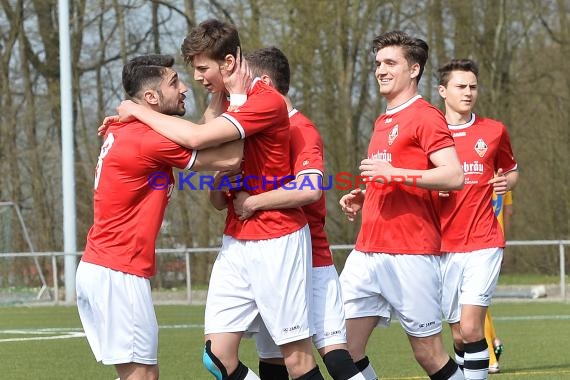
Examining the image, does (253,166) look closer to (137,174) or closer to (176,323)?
(137,174)

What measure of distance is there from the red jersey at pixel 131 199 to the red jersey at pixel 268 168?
399 millimetres

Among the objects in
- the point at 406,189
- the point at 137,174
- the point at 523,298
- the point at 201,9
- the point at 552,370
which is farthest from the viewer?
the point at 201,9

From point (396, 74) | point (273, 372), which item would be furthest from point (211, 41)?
point (273, 372)

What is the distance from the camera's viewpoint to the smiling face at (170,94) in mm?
5875

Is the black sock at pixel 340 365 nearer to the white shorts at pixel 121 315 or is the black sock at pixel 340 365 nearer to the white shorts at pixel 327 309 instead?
the white shorts at pixel 327 309

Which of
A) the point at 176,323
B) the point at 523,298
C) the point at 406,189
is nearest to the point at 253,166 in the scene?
the point at 406,189

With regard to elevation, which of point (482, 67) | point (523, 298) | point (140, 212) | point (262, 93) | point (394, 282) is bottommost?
point (523, 298)

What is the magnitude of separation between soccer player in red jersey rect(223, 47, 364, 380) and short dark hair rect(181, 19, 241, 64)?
513mm

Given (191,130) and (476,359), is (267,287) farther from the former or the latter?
(476,359)

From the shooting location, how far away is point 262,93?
19.1 feet

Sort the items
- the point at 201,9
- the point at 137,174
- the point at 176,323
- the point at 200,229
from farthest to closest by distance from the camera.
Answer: the point at 201,9 < the point at 200,229 < the point at 176,323 < the point at 137,174

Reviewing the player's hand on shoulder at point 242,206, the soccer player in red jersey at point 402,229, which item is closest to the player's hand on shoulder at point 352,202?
the soccer player in red jersey at point 402,229

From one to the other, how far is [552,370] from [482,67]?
20.2m

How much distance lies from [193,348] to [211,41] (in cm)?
716
